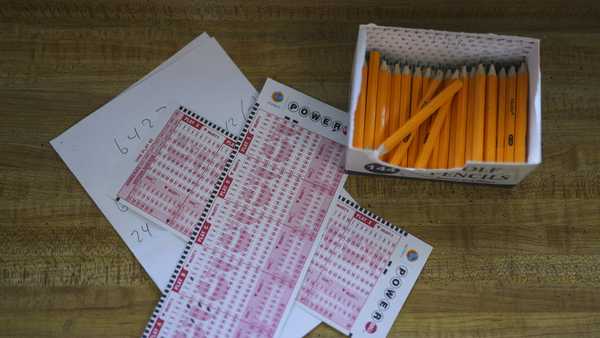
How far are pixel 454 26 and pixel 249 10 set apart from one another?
12.0 inches

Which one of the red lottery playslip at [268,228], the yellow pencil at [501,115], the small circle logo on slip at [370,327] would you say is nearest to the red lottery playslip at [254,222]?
the red lottery playslip at [268,228]

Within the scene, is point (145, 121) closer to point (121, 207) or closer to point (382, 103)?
point (121, 207)

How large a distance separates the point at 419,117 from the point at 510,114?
0.12m

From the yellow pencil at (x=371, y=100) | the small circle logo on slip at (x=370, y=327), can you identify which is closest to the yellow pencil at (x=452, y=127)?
the yellow pencil at (x=371, y=100)

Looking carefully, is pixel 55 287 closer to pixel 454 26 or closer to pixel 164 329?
pixel 164 329

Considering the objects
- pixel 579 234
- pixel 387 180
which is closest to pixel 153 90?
pixel 387 180

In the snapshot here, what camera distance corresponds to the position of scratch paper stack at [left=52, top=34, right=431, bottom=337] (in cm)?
77

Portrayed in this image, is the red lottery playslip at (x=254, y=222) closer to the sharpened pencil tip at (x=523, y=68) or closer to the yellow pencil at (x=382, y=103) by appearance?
the yellow pencil at (x=382, y=103)

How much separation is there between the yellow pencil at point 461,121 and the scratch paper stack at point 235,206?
130mm

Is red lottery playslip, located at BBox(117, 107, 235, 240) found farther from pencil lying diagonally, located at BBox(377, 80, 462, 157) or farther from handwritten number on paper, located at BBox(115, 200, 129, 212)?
pencil lying diagonally, located at BBox(377, 80, 462, 157)

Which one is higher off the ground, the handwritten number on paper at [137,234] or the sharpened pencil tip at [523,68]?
the sharpened pencil tip at [523,68]

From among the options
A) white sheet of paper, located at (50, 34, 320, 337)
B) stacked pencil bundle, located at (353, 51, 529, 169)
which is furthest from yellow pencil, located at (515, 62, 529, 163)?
white sheet of paper, located at (50, 34, 320, 337)

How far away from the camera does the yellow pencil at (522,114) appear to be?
0.73 meters

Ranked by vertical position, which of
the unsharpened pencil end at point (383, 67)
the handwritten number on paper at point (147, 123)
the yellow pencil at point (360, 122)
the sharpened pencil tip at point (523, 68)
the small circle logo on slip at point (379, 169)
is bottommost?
the handwritten number on paper at point (147, 123)
